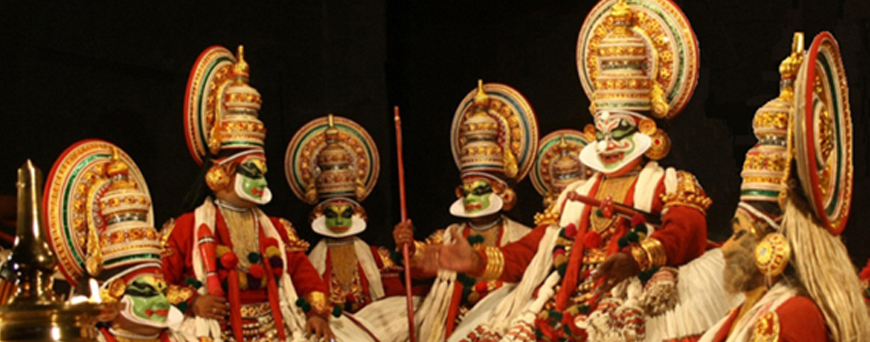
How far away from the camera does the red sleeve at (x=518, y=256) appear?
6.09 metres

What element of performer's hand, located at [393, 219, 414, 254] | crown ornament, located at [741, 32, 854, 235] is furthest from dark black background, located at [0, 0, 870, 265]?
crown ornament, located at [741, 32, 854, 235]

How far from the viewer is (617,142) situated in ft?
19.0

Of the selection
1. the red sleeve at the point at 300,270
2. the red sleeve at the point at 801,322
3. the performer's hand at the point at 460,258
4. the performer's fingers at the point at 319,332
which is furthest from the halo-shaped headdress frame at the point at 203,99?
Result: the red sleeve at the point at 801,322

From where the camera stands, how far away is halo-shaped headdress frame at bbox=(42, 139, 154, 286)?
5133 millimetres

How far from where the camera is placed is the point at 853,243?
602cm

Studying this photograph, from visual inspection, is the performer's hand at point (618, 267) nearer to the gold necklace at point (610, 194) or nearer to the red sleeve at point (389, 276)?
the gold necklace at point (610, 194)

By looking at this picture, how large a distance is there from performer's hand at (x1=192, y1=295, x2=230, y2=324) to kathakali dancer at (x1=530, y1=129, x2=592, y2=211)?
68.4 inches

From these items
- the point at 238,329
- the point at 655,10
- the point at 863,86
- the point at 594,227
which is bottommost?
the point at 238,329

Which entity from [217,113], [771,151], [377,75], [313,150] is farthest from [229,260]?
[771,151]

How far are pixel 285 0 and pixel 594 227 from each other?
3441 mm

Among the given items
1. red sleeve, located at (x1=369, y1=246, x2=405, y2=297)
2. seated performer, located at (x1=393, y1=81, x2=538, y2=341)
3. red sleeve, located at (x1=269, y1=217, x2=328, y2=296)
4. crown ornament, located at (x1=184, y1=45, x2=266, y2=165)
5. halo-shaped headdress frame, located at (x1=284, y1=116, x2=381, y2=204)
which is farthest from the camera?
halo-shaped headdress frame, located at (x1=284, y1=116, x2=381, y2=204)

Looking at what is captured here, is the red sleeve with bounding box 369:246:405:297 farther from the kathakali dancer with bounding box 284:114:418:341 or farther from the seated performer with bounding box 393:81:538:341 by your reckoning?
the seated performer with bounding box 393:81:538:341

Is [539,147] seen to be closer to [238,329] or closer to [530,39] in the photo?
[530,39]

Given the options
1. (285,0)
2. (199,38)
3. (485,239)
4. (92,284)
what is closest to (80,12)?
(199,38)
